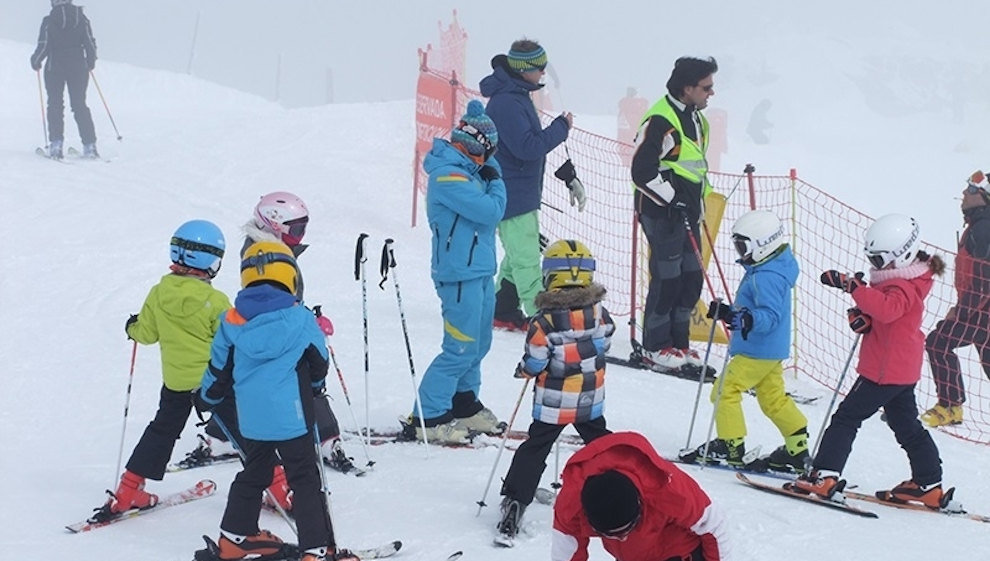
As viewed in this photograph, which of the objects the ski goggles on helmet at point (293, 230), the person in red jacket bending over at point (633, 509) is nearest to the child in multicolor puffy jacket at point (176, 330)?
the ski goggles on helmet at point (293, 230)

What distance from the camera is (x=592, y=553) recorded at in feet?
13.8

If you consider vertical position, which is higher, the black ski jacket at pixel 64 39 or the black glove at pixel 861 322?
the black ski jacket at pixel 64 39

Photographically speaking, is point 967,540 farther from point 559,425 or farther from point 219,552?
point 219,552

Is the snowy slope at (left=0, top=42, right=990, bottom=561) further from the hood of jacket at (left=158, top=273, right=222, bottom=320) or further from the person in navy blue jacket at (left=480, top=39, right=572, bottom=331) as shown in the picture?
the hood of jacket at (left=158, top=273, right=222, bottom=320)

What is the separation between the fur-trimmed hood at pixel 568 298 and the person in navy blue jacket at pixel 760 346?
104cm

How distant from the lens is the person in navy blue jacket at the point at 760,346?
5250 mm

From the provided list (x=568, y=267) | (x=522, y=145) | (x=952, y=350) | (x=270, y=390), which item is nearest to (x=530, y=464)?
(x=568, y=267)

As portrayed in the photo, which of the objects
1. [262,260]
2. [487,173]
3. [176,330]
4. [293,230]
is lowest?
[176,330]

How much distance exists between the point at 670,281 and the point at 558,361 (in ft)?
9.67

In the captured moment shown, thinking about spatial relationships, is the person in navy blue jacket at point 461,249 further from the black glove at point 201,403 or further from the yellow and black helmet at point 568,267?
the black glove at point 201,403

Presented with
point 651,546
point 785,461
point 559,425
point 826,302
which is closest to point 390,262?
point 559,425

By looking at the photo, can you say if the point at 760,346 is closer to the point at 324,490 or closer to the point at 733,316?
the point at 733,316

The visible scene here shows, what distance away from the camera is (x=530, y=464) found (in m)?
4.33

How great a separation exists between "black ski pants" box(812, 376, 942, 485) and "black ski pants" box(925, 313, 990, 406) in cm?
244
